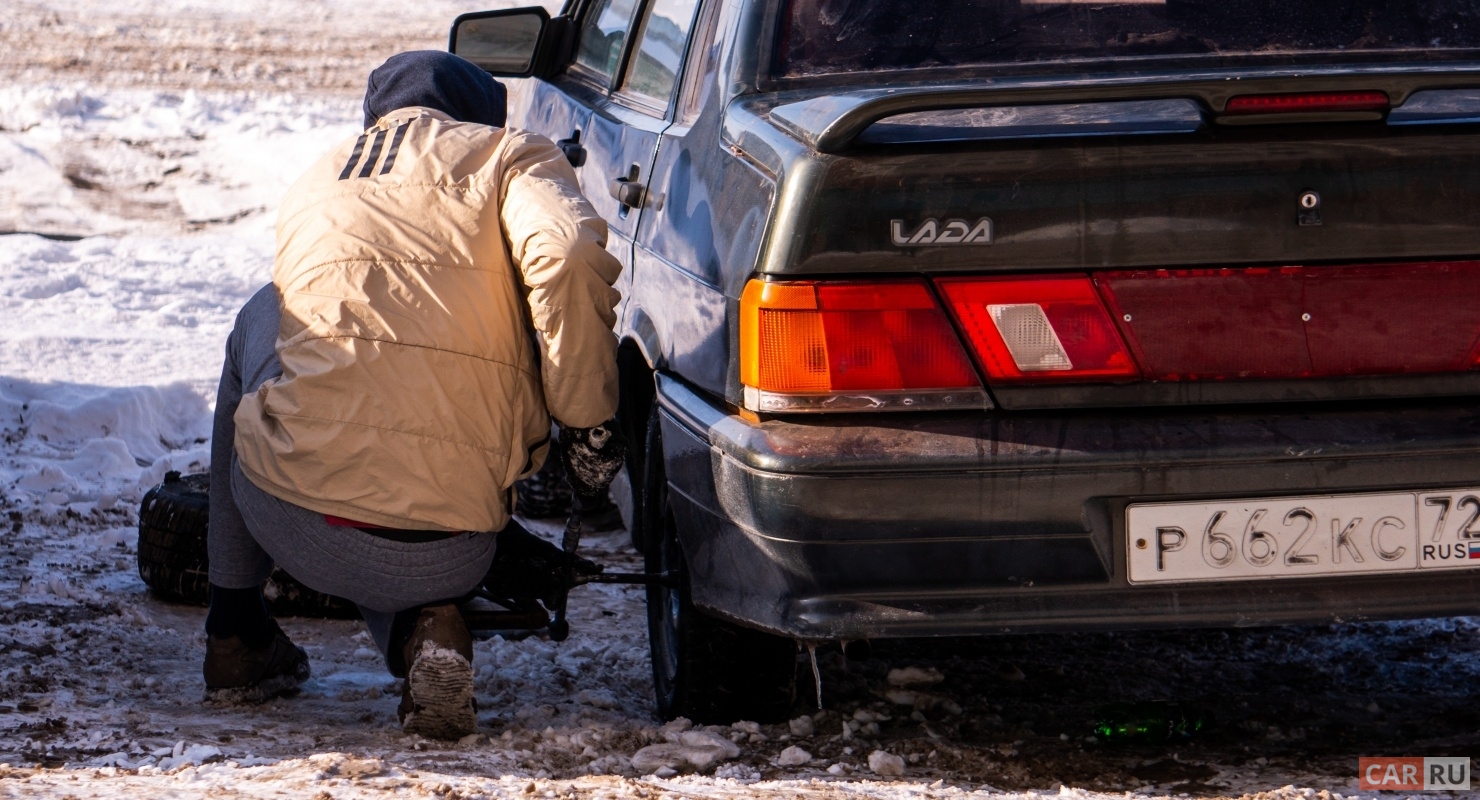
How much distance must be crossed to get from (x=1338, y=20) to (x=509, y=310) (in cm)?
176

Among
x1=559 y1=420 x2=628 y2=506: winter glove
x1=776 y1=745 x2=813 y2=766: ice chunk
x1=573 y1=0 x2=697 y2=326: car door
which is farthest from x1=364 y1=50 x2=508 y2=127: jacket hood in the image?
x1=776 y1=745 x2=813 y2=766: ice chunk

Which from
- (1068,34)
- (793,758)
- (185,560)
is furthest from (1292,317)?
(185,560)

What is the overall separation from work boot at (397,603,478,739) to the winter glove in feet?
1.23

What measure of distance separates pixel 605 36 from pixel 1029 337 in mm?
2455

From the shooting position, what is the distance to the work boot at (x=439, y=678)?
311 cm

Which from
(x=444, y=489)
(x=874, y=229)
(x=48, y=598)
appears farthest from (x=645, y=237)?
(x=48, y=598)

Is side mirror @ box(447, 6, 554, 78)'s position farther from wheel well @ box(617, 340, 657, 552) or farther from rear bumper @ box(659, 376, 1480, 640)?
rear bumper @ box(659, 376, 1480, 640)

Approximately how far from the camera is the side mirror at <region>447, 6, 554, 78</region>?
15.8 ft

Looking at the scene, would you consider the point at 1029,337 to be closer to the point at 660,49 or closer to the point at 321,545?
the point at 321,545

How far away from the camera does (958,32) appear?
3.12 meters

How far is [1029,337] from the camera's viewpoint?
8.42 feet

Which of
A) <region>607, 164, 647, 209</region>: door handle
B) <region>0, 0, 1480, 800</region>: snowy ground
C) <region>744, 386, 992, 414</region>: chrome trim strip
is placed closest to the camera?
<region>744, 386, 992, 414</region>: chrome trim strip

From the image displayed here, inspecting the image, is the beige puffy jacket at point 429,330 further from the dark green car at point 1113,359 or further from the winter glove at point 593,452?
the dark green car at point 1113,359

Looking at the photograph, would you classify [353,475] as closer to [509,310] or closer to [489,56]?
[509,310]
